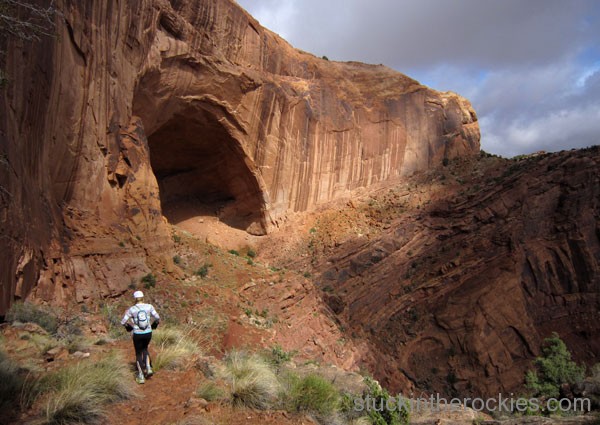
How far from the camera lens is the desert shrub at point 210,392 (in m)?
5.40

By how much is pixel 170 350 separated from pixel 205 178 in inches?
666

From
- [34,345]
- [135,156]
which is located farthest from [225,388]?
[135,156]

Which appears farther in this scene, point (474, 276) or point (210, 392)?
point (474, 276)

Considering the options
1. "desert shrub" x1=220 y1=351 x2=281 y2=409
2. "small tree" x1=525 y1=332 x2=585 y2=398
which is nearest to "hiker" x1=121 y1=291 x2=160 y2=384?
"desert shrub" x1=220 y1=351 x2=281 y2=409

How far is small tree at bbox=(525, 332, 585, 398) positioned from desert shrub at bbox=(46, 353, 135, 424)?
47.5 ft

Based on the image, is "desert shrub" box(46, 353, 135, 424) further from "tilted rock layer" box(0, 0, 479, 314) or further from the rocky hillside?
the rocky hillside

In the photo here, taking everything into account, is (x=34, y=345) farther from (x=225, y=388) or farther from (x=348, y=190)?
(x=348, y=190)

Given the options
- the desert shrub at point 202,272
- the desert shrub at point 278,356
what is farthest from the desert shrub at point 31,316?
the desert shrub at point 202,272

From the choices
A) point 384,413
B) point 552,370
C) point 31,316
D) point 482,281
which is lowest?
point 552,370

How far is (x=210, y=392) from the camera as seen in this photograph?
5434mm

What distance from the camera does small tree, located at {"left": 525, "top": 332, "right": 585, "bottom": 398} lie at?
14.9 meters

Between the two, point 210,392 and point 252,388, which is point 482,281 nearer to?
point 252,388

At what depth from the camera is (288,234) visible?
2236 cm

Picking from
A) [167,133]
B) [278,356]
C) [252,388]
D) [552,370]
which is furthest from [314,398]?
[167,133]
